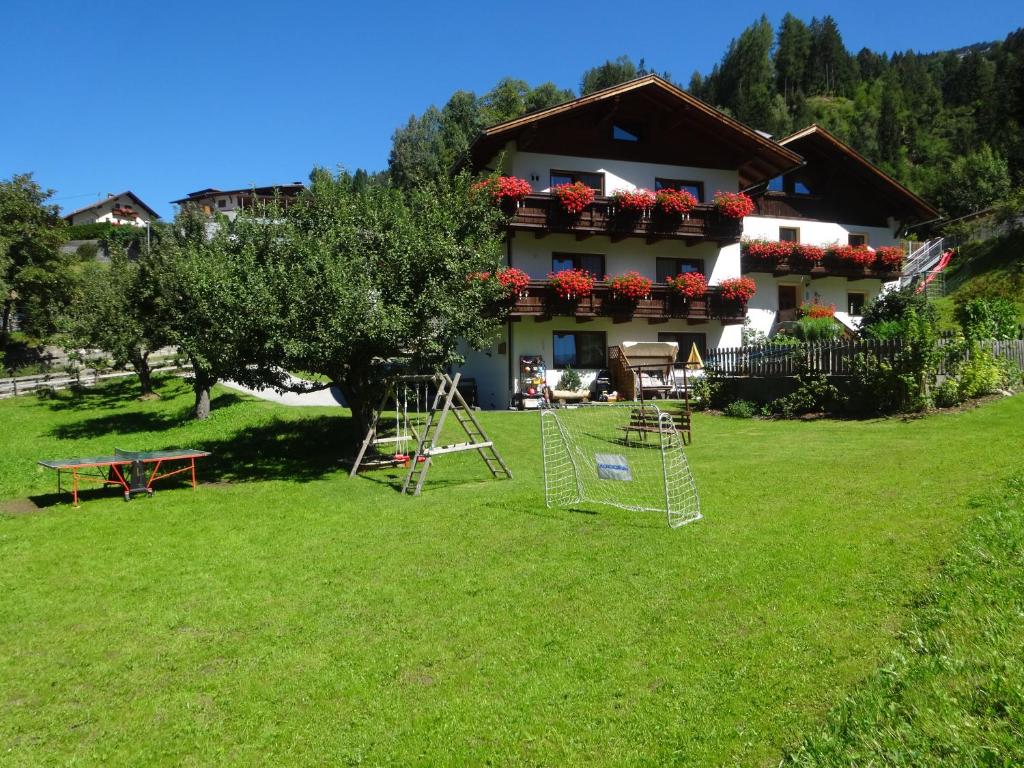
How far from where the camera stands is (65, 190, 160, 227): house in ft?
273

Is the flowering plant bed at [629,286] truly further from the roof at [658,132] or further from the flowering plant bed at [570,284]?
the roof at [658,132]

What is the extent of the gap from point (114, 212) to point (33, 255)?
154 feet

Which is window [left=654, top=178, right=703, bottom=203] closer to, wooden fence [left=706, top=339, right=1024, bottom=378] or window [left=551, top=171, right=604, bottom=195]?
window [left=551, top=171, right=604, bottom=195]

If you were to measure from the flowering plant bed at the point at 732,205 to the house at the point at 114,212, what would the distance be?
77.1 metres

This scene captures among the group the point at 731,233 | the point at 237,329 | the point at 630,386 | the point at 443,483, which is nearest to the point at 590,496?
the point at 443,483

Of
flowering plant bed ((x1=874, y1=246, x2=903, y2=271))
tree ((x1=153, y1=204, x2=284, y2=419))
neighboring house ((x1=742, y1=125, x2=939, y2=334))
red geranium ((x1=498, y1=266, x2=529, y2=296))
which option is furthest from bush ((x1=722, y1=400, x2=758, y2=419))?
flowering plant bed ((x1=874, y1=246, x2=903, y2=271))

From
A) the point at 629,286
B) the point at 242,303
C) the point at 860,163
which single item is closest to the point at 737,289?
the point at 629,286

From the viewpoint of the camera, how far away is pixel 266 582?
22.4 feet

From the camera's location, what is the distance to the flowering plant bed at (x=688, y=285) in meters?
27.3

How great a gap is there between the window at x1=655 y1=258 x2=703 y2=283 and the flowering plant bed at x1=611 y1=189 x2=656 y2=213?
311cm

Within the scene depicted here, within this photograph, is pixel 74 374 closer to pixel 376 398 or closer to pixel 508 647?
pixel 376 398

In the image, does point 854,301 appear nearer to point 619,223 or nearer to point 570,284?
point 619,223

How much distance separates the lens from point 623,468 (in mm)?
8773

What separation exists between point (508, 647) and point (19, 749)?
3.00 meters
